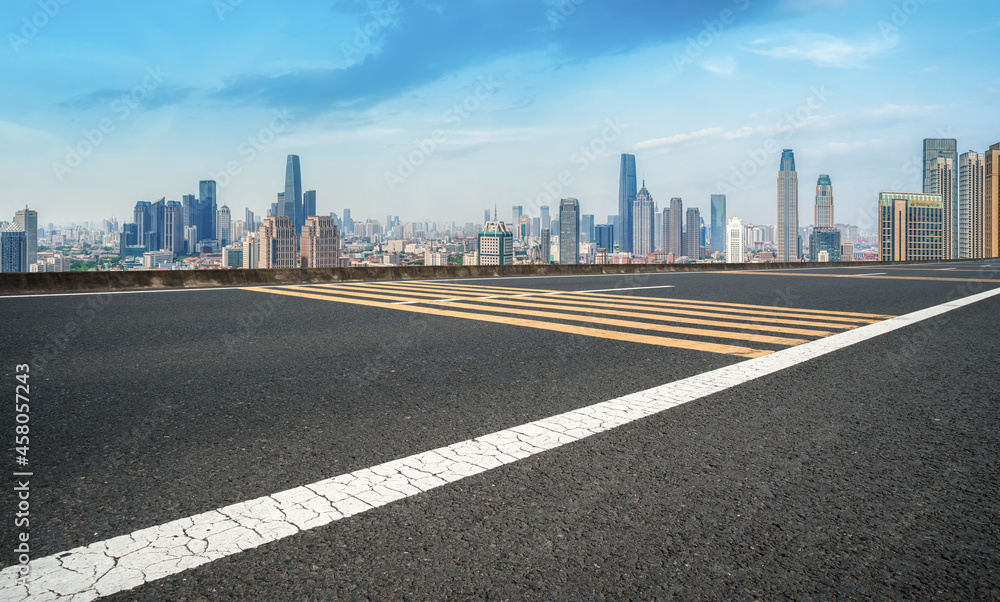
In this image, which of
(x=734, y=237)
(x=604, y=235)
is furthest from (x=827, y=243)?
(x=734, y=237)

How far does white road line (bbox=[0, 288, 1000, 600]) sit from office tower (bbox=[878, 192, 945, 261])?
6813 inches

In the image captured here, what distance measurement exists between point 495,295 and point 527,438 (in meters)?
8.78

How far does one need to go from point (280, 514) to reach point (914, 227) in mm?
182795

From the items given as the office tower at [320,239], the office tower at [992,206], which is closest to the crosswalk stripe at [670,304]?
the office tower at [320,239]

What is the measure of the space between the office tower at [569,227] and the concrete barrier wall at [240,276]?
59.8m

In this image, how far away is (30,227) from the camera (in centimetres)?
2439

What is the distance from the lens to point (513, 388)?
4410mm

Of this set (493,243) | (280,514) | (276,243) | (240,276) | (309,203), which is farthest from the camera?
(309,203)

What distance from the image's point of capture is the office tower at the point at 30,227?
21.7 m

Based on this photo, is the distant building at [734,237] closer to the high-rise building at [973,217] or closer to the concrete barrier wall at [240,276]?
the concrete barrier wall at [240,276]

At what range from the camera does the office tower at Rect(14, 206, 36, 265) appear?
71.3 feet

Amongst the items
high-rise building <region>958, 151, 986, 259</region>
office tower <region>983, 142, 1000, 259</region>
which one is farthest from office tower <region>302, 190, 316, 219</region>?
high-rise building <region>958, 151, 986, 259</region>

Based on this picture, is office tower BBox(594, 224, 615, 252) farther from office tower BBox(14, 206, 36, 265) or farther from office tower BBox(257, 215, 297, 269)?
office tower BBox(14, 206, 36, 265)

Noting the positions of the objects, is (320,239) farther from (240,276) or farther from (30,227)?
(240,276)
